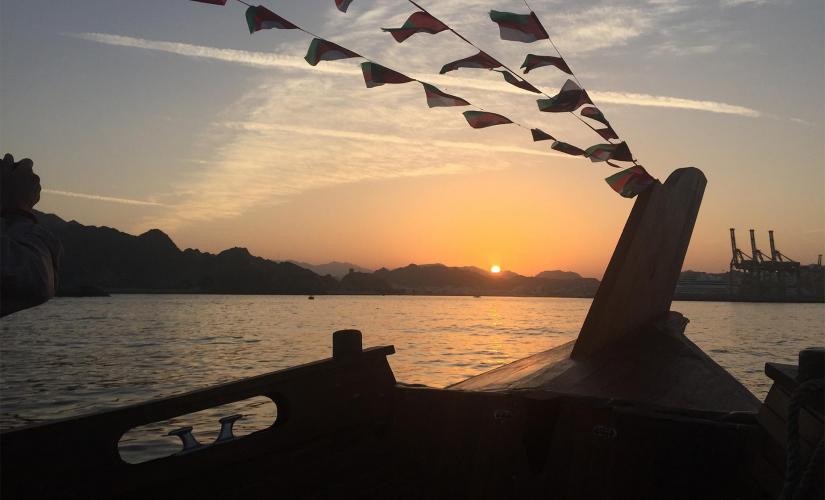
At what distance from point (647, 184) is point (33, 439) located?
23.9ft

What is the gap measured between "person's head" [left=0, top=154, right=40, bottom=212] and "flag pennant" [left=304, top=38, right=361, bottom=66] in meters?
3.61

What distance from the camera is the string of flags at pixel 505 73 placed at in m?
5.91

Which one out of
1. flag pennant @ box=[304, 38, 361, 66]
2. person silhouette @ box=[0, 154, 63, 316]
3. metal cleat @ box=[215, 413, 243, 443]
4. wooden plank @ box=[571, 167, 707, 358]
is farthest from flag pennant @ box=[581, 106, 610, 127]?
person silhouette @ box=[0, 154, 63, 316]

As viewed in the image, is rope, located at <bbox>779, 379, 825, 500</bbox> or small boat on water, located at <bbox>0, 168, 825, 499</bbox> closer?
rope, located at <bbox>779, 379, 825, 500</bbox>

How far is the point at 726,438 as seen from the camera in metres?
3.90

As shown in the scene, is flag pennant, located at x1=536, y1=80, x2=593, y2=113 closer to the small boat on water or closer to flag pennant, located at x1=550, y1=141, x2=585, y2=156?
flag pennant, located at x1=550, y1=141, x2=585, y2=156

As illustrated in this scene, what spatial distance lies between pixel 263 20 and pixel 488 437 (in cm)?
407

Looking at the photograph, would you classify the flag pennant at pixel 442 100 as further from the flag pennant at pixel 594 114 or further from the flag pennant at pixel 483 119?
the flag pennant at pixel 594 114

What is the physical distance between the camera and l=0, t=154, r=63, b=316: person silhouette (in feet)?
7.23

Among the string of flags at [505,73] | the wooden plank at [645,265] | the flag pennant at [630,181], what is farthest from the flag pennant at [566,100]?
the wooden plank at [645,265]

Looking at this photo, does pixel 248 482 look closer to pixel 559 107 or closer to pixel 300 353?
pixel 559 107

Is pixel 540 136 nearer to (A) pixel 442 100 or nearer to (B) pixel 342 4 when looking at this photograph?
(A) pixel 442 100

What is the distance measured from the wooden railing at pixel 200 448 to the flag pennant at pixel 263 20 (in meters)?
2.89

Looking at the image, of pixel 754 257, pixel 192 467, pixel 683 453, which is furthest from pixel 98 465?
pixel 754 257
